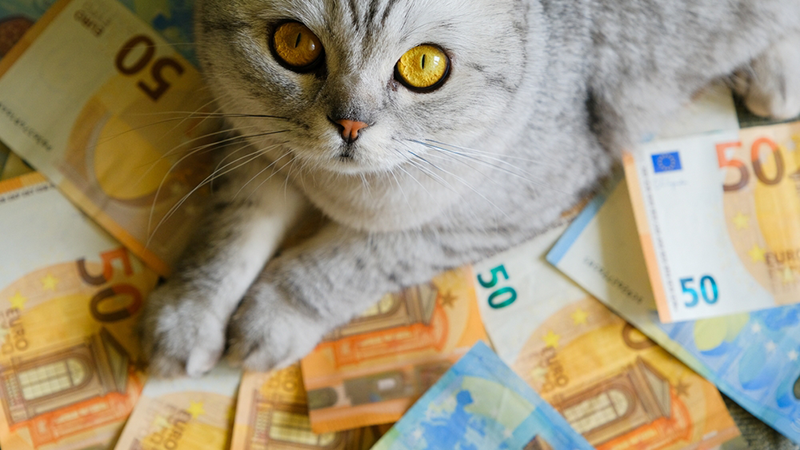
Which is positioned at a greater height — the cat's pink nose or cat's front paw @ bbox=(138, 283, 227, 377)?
the cat's pink nose

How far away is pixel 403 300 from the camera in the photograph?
0.85 meters

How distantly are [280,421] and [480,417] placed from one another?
301 millimetres

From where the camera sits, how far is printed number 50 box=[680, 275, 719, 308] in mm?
840

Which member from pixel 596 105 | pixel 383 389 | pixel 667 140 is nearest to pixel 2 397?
pixel 383 389

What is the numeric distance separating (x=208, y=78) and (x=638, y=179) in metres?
0.63

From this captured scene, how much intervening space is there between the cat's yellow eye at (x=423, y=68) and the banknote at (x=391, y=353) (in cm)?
40

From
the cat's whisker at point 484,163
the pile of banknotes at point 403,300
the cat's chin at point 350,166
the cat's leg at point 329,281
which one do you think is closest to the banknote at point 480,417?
the pile of banknotes at point 403,300

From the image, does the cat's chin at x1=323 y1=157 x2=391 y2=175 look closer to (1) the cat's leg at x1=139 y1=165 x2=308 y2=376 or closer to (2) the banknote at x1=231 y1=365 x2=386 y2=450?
(1) the cat's leg at x1=139 y1=165 x2=308 y2=376

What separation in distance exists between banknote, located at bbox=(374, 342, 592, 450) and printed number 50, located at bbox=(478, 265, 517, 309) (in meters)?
0.09

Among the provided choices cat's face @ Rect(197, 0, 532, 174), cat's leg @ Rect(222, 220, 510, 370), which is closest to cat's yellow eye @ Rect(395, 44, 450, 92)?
cat's face @ Rect(197, 0, 532, 174)

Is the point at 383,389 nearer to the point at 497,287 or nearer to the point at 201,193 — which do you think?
the point at 497,287

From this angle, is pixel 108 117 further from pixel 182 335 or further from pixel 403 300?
pixel 403 300

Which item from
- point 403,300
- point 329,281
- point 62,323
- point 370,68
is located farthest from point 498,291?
point 62,323

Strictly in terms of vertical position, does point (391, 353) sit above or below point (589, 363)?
above
